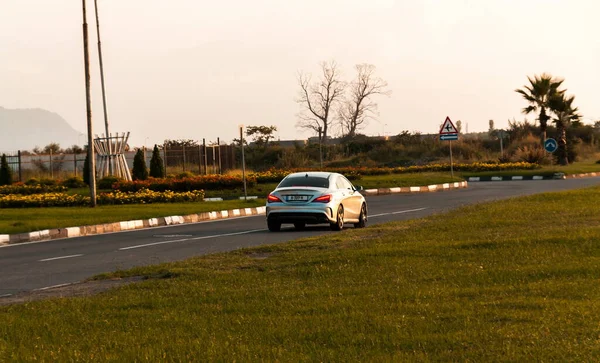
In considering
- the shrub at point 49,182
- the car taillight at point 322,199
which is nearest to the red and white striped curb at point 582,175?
the shrub at point 49,182

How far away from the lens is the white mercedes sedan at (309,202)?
2355cm

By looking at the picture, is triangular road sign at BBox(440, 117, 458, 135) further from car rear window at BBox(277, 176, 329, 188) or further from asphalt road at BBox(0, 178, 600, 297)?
car rear window at BBox(277, 176, 329, 188)

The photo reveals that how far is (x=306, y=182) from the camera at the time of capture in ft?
79.6

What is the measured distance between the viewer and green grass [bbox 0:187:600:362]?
7777 millimetres

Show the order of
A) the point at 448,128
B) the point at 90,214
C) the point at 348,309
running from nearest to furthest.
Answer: the point at 348,309
the point at 90,214
the point at 448,128

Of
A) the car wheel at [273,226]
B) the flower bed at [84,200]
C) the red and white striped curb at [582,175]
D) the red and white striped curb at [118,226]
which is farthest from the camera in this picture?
the red and white striped curb at [582,175]

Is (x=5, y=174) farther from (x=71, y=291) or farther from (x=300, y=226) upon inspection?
(x=71, y=291)

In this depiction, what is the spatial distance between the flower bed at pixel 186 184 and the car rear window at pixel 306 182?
20.0m

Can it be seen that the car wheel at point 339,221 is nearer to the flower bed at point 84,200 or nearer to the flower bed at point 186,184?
the flower bed at point 84,200

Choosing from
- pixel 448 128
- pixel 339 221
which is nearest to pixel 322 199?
pixel 339 221

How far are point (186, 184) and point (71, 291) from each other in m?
31.9

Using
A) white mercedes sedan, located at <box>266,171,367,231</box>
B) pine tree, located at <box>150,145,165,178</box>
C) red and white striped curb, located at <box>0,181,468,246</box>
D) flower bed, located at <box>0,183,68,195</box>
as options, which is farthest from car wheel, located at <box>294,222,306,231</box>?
pine tree, located at <box>150,145,165,178</box>

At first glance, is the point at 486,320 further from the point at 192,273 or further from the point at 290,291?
the point at 192,273

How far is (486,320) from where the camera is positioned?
8.80 metres
